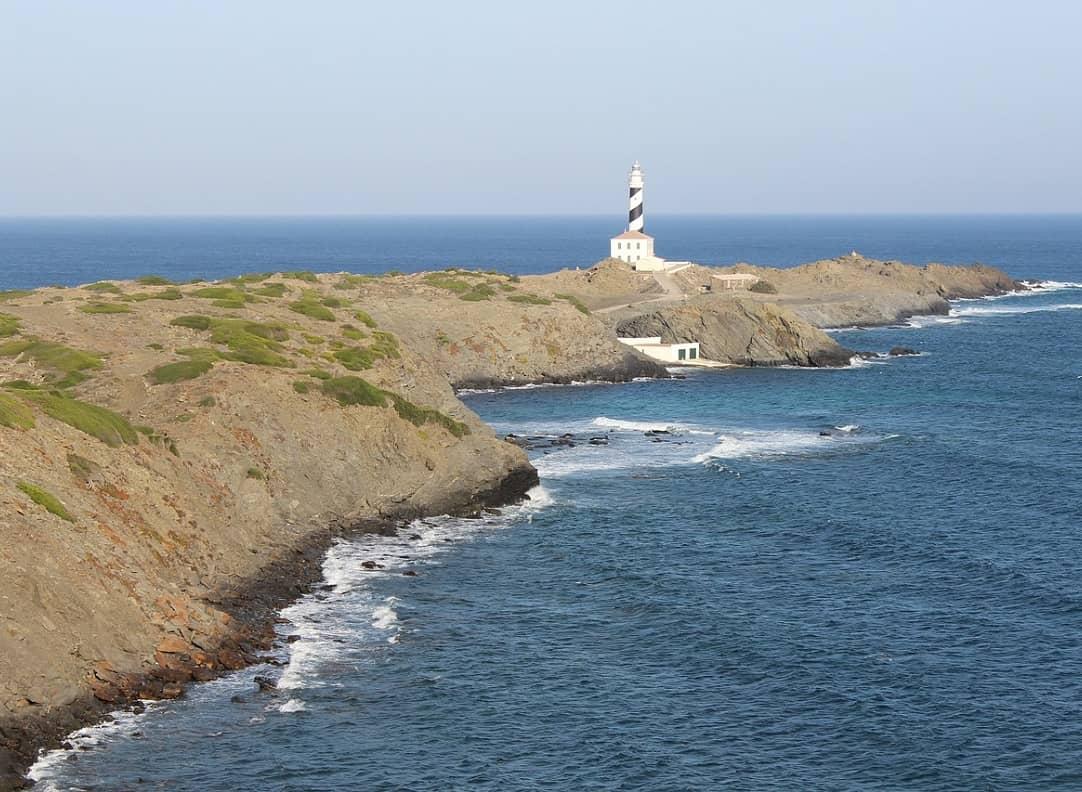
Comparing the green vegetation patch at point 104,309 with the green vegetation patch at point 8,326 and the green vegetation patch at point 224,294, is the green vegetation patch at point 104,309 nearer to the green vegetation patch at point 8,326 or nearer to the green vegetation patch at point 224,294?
the green vegetation patch at point 8,326

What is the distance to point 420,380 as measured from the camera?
8588 cm

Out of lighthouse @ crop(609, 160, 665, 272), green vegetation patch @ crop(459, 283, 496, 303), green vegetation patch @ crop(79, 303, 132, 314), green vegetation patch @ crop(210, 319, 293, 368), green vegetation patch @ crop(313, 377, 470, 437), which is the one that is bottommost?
green vegetation patch @ crop(313, 377, 470, 437)

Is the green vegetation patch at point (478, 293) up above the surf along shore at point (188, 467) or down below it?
above

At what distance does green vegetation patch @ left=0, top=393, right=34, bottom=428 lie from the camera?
183 ft

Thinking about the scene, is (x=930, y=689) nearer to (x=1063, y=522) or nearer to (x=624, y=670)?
(x=624, y=670)

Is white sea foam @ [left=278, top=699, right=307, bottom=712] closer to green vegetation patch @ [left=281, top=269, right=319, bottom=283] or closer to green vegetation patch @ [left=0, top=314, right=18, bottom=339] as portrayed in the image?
green vegetation patch @ [left=0, top=314, right=18, bottom=339]

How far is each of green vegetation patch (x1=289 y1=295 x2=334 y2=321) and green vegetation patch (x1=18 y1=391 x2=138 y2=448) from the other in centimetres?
3809

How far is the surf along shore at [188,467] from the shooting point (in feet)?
149

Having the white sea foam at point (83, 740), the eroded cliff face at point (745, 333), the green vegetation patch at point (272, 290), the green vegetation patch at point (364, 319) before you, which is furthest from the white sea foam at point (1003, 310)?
the white sea foam at point (83, 740)

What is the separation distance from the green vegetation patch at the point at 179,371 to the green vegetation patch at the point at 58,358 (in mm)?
4397

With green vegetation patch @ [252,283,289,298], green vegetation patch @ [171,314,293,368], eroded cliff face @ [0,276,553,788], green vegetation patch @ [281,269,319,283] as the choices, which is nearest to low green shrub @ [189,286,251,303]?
green vegetation patch @ [252,283,289,298]

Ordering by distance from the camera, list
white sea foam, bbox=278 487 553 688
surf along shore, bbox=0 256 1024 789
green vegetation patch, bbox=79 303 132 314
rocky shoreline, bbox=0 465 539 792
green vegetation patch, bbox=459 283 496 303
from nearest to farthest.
A: rocky shoreline, bbox=0 465 539 792 < surf along shore, bbox=0 256 1024 789 < white sea foam, bbox=278 487 553 688 < green vegetation patch, bbox=79 303 132 314 < green vegetation patch, bbox=459 283 496 303

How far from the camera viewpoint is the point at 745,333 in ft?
466

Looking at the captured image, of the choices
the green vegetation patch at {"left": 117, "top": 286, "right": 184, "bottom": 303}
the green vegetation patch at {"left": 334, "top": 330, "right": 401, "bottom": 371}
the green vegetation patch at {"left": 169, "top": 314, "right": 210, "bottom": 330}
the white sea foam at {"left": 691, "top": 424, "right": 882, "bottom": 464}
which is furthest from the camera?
the green vegetation patch at {"left": 117, "top": 286, "right": 184, "bottom": 303}
